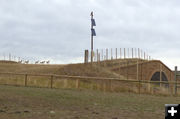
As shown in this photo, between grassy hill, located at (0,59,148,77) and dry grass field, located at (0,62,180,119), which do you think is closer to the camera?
dry grass field, located at (0,62,180,119)

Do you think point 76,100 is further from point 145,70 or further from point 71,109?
point 145,70

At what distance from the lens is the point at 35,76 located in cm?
2775

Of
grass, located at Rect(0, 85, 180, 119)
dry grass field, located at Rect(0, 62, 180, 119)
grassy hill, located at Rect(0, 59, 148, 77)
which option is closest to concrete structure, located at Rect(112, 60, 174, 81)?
grassy hill, located at Rect(0, 59, 148, 77)

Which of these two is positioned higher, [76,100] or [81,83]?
[81,83]

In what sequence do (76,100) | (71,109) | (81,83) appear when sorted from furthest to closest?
(81,83), (76,100), (71,109)

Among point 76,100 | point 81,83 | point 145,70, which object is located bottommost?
point 76,100

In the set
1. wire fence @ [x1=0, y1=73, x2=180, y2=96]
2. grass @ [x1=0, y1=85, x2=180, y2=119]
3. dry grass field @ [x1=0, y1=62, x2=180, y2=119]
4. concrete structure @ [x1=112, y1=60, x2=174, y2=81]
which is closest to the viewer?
grass @ [x1=0, y1=85, x2=180, y2=119]

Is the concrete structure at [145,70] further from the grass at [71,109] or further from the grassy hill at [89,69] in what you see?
the grass at [71,109]

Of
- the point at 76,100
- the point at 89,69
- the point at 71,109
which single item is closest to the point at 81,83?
the point at 89,69

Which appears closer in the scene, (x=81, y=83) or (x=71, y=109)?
(x=71, y=109)

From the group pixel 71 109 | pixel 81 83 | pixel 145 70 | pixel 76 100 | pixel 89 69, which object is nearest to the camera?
pixel 71 109

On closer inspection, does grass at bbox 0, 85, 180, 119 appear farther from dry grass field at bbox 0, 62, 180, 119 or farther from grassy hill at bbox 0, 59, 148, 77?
grassy hill at bbox 0, 59, 148, 77

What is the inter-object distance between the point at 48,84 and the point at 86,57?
10.9 metres

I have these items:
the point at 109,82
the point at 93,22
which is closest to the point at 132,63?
the point at 93,22
